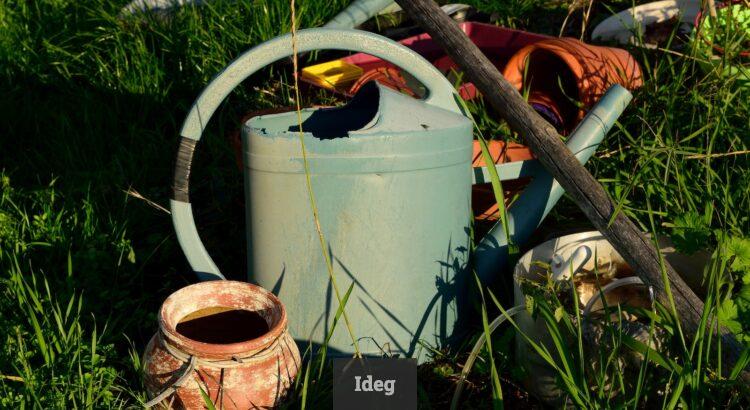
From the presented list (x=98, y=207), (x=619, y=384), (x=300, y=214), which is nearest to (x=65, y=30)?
(x=98, y=207)

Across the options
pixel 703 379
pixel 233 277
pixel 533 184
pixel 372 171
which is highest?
pixel 372 171

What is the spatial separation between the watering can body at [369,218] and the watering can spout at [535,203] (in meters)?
0.08

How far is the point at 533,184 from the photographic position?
2047 mm

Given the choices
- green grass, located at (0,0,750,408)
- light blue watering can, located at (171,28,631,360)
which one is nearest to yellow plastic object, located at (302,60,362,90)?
green grass, located at (0,0,750,408)

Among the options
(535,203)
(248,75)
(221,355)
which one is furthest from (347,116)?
(221,355)

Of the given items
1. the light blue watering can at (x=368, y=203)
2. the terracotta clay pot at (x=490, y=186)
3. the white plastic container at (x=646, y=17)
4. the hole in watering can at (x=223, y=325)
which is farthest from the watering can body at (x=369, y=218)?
the white plastic container at (x=646, y=17)

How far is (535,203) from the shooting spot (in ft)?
6.63

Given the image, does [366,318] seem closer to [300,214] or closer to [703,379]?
[300,214]

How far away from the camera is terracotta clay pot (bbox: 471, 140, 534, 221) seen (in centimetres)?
232

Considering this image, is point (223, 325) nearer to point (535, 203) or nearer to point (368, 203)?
point (368, 203)

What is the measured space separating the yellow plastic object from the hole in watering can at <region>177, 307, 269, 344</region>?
110 cm

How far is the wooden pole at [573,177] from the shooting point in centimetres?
170

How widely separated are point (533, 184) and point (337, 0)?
164 cm

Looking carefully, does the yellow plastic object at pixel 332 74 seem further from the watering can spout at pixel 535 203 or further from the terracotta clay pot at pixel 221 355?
the terracotta clay pot at pixel 221 355
